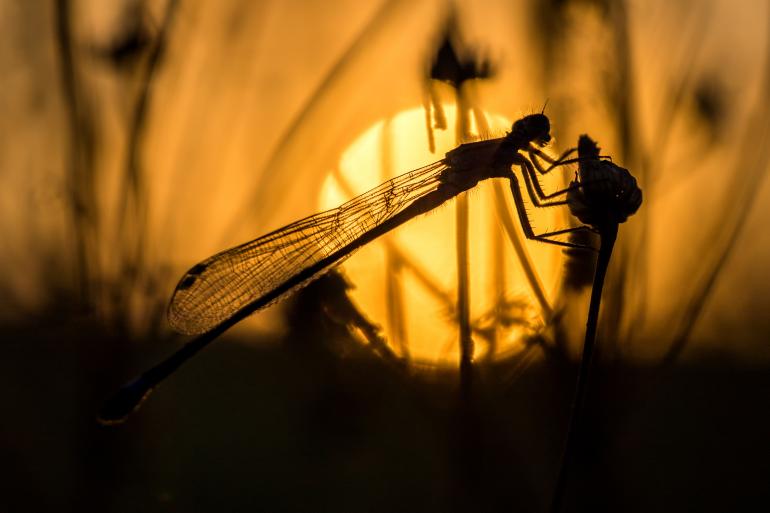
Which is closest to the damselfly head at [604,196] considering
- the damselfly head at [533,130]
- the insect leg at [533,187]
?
the insect leg at [533,187]

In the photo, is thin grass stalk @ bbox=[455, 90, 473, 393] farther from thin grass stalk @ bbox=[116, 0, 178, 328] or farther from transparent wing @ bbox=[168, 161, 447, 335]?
thin grass stalk @ bbox=[116, 0, 178, 328]

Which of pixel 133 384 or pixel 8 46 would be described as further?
pixel 8 46

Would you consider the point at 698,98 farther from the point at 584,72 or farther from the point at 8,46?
the point at 8,46

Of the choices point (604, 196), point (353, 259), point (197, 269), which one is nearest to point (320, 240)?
point (353, 259)

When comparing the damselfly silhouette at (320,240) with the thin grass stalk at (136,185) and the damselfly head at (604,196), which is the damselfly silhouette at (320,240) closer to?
the thin grass stalk at (136,185)

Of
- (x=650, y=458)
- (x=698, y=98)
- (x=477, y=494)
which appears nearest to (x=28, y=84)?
(x=477, y=494)

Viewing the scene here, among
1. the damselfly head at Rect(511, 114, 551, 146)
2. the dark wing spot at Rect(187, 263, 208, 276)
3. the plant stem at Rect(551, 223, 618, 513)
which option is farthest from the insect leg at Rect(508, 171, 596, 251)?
the dark wing spot at Rect(187, 263, 208, 276)
